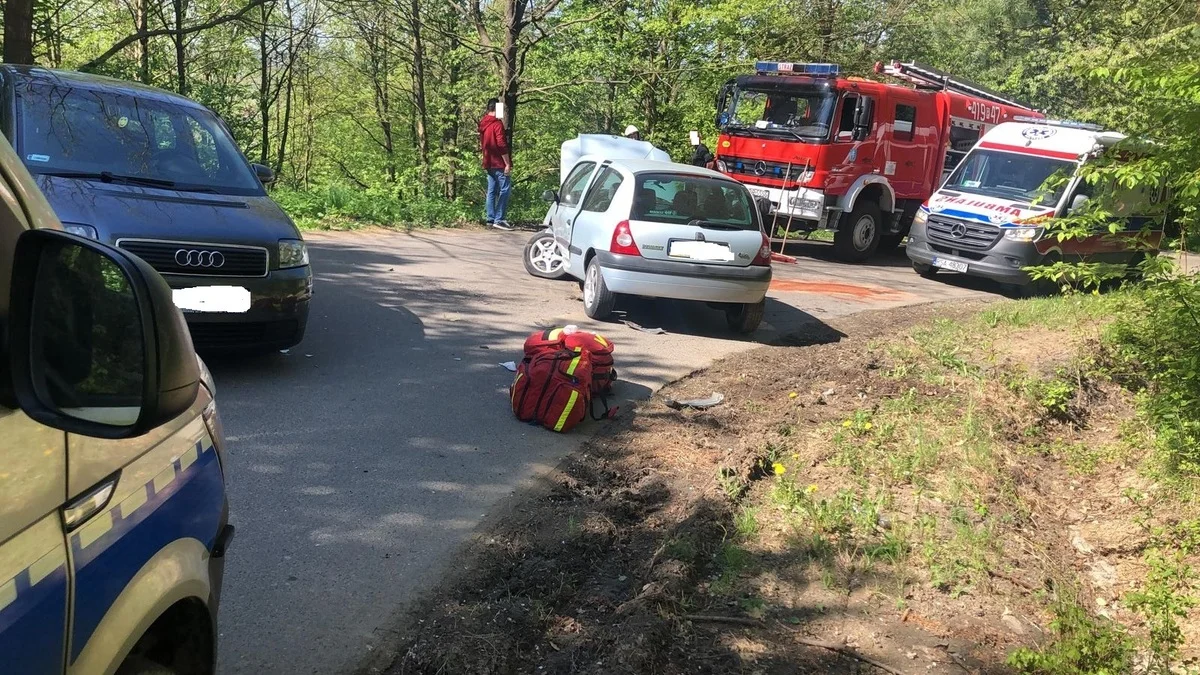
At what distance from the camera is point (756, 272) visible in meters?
9.55

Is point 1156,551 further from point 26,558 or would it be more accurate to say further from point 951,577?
point 26,558

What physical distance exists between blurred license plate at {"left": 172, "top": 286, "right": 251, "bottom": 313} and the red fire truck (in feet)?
37.6

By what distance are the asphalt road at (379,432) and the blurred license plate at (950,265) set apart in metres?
3.39

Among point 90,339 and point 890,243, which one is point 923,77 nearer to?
point 890,243

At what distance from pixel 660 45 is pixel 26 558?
21.0 m

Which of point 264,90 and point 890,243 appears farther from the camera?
point 264,90

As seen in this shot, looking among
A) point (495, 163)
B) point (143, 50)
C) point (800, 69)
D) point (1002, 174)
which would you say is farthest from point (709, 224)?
point (143, 50)

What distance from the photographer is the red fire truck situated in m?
16.3

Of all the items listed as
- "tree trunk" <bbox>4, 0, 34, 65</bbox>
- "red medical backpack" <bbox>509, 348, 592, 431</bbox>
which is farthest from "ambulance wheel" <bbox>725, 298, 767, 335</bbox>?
"tree trunk" <bbox>4, 0, 34, 65</bbox>

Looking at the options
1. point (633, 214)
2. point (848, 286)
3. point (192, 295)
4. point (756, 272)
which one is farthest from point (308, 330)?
point (848, 286)

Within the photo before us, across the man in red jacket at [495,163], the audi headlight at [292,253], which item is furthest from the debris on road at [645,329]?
the man in red jacket at [495,163]

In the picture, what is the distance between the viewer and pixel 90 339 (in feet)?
5.53

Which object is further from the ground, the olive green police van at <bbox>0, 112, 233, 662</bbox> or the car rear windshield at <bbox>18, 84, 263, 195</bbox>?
the car rear windshield at <bbox>18, 84, 263, 195</bbox>

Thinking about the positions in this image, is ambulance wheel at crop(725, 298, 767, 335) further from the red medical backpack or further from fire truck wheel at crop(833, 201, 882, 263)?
fire truck wheel at crop(833, 201, 882, 263)
